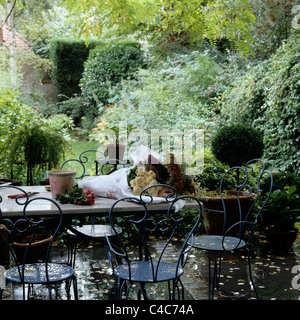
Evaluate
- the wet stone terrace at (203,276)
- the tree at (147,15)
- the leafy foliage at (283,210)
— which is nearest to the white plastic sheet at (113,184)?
the wet stone terrace at (203,276)

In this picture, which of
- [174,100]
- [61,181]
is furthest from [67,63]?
[61,181]

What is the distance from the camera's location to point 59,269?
8.34ft

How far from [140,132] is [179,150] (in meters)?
1.27

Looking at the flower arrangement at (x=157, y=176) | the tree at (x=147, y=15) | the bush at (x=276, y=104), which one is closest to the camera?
the flower arrangement at (x=157, y=176)

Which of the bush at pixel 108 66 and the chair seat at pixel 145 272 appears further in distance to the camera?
the bush at pixel 108 66

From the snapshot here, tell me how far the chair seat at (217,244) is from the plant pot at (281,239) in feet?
4.19

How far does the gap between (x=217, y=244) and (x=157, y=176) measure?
75 centimetres

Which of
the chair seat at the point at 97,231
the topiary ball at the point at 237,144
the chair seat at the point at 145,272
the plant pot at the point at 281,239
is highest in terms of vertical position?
the topiary ball at the point at 237,144

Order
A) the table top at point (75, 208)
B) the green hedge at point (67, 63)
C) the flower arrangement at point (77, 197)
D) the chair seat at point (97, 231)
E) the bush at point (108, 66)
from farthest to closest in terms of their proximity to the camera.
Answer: the green hedge at point (67, 63) < the bush at point (108, 66) < the chair seat at point (97, 231) < the flower arrangement at point (77, 197) < the table top at point (75, 208)

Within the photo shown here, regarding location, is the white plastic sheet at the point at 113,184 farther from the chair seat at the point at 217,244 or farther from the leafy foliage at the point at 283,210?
A: the leafy foliage at the point at 283,210

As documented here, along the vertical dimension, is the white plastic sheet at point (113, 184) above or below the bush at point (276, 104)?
below

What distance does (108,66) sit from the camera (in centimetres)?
1053

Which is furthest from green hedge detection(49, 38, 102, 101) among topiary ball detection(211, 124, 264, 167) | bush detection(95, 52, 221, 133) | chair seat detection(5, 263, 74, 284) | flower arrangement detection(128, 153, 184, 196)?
chair seat detection(5, 263, 74, 284)

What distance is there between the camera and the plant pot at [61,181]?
2803 mm
